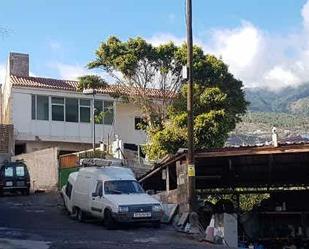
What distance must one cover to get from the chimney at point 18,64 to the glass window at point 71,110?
4.94 metres

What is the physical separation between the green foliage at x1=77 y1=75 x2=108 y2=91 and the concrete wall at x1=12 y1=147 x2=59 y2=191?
6089mm

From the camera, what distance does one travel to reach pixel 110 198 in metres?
20.5

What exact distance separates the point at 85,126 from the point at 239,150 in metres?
25.8

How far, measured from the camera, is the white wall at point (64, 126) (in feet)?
145

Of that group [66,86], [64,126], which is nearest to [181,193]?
[64,126]

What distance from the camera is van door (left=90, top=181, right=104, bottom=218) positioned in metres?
20.8

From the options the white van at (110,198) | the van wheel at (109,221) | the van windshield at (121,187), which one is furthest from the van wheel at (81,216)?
the van wheel at (109,221)

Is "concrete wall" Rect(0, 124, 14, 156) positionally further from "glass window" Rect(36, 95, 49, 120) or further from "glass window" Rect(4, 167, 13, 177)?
"glass window" Rect(4, 167, 13, 177)

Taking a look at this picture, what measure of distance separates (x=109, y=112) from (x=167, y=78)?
7069mm

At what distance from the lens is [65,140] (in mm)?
45688

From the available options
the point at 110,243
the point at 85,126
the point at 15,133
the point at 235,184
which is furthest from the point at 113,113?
the point at 110,243

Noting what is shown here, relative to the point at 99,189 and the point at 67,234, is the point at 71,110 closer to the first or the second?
the point at 99,189

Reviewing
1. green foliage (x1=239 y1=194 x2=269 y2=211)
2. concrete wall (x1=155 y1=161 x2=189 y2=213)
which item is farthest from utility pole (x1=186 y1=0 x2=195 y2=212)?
green foliage (x1=239 y1=194 x2=269 y2=211)

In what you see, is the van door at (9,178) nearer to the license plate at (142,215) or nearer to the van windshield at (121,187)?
the van windshield at (121,187)
